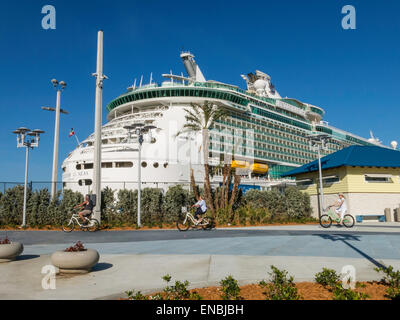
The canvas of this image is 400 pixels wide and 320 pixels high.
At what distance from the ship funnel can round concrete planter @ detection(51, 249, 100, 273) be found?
173ft

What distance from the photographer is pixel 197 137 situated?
1363 inches

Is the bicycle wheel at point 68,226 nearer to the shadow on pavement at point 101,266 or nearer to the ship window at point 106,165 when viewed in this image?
the shadow on pavement at point 101,266

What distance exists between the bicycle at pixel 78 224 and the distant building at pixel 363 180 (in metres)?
18.3

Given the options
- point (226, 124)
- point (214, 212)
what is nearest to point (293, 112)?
point (226, 124)

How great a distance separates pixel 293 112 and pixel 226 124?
2325 cm

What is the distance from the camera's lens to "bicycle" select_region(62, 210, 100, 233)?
16.7m

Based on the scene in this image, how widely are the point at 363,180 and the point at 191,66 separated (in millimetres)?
40031

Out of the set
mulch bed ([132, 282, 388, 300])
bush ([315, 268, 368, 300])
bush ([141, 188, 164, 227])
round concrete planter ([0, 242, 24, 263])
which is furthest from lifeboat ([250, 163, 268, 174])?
mulch bed ([132, 282, 388, 300])

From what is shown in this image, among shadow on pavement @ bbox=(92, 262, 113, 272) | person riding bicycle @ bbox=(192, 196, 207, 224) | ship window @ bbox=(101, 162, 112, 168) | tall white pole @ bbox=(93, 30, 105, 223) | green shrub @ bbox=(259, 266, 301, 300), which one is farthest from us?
ship window @ bbox=(101, 162, 112, 168)

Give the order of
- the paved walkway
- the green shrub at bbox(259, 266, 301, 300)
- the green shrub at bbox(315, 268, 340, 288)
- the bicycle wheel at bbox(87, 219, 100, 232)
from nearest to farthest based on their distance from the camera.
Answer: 1. the green shrub at bbox(259, 266, 301, 300)
2. the green shrub at bbox(315, 268, 340, 288)
3. the paved walkway
4. the bicycle wheel at bbox(87, 219, 100, 232)

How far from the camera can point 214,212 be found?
21.8m

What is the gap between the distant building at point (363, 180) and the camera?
80.8 feet

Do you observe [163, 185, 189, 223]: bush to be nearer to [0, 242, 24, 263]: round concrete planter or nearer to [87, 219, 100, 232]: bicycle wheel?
[87, 219, 100, 232]: bicycle wheel
